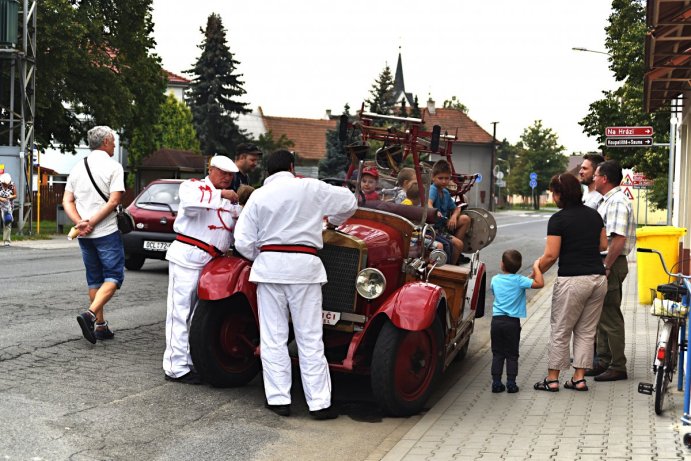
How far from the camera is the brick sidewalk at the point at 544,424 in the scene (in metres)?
5.66

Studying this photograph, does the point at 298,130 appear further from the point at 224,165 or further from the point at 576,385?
the point at 576,385

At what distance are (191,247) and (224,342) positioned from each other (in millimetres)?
796

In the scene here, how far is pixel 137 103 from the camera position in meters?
38.0

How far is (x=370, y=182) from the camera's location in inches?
342

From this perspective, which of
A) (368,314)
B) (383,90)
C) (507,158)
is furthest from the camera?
(507,158)

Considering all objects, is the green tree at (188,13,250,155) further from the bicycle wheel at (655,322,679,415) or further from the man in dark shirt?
the bicycle wheel at (655,322,679,415)

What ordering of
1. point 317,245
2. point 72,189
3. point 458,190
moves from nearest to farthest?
point 317,245
point 72,189
point 458,190

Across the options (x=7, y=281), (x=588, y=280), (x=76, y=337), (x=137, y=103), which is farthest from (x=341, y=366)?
(x=137, y=103)

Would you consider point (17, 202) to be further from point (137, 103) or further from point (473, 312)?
point (473, 312)

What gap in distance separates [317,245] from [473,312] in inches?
109

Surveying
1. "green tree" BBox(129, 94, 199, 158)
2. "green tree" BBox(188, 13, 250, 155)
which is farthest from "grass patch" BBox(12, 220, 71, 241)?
"green tree" BBox(188, 13, 250, 155)

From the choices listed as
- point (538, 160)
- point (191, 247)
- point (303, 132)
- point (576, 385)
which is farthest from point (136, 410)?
point (538, 160)

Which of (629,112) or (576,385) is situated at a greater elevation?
(629,112)

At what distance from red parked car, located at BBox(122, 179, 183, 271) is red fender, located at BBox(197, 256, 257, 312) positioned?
27.3ft
